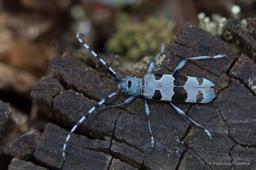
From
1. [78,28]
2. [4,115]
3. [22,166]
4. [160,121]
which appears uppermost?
[4,115]

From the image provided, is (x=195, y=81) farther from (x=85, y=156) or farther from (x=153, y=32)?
(x=153, y=32)

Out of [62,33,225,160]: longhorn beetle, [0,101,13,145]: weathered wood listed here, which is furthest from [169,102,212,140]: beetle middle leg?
[0,101,13,145]: weathered wood

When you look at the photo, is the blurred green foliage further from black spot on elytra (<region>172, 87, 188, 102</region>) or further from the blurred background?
black spot on elytra (<region>172, 87, 188, 102</region>)

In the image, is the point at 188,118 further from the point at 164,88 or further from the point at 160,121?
the point at 164,88

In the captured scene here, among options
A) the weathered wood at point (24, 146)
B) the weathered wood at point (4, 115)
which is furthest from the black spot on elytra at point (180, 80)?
the weathered wood at point (4, 115)

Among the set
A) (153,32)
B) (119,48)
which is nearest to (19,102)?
(119,48)

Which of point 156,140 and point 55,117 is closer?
point 156,140

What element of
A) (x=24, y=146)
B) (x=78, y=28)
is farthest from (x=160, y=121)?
(x=78, y=28)
